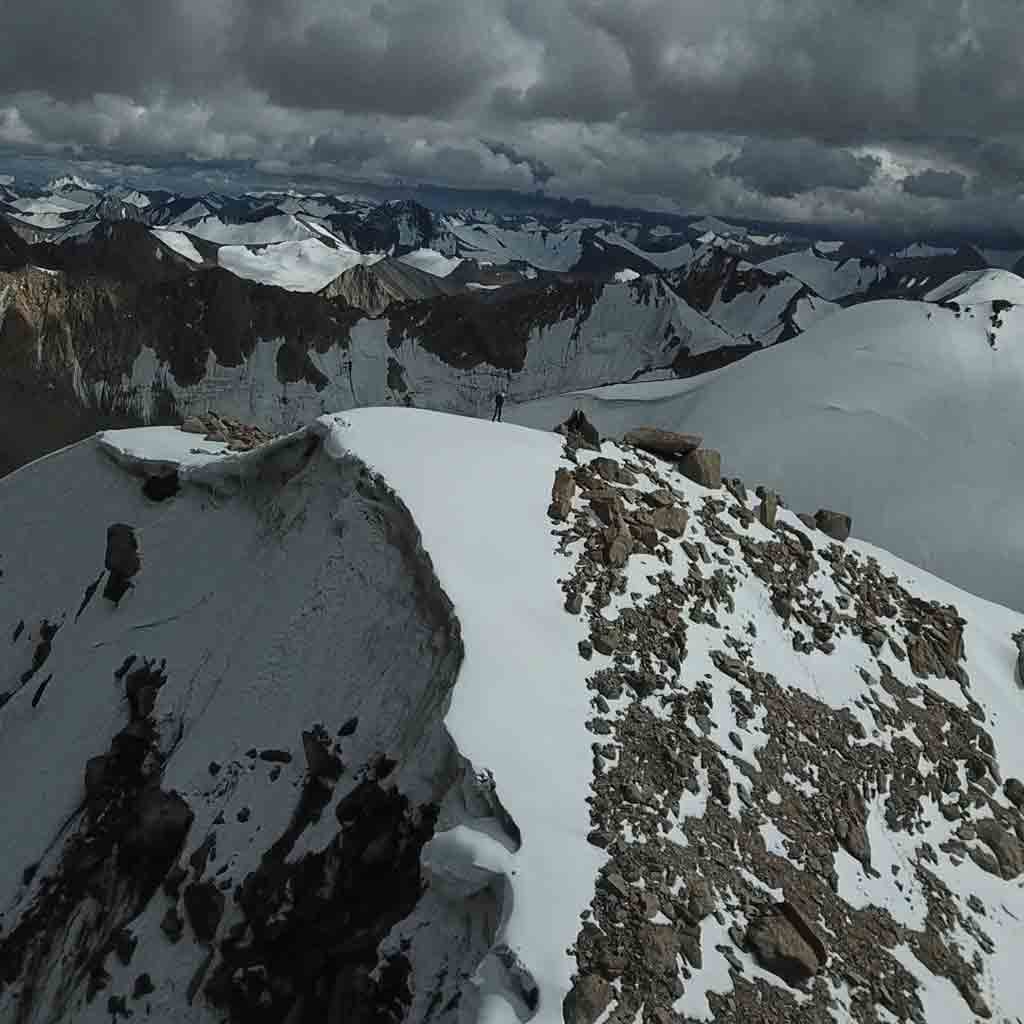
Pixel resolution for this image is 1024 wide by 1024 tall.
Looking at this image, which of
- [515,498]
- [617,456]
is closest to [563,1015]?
[515,498]

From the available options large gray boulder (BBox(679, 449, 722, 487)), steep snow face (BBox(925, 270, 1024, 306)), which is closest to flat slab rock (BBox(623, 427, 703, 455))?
large gray boulder (BBox(679, 449, 722, 487))

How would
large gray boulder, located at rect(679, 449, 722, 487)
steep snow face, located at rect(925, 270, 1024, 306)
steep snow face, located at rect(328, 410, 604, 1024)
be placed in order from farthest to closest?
steep snow face, located at rect(925, 270, 1024, 306), large gray boulder, located at rect(679, 449, 722, 487), steep snow face, located at rect(328, 410, 604, 1024)

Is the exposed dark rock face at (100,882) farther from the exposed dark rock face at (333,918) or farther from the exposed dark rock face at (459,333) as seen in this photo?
the exposed dark rock face at (459,333)

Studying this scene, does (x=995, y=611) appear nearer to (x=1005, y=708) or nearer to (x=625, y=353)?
(x=1005, y=708)

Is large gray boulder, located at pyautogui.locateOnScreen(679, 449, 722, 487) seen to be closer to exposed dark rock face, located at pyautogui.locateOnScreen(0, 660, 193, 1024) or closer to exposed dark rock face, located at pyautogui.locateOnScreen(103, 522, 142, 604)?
exposed dark rock face, located at pyautogui.locateOnScreen(0, 660, 193, 1024)

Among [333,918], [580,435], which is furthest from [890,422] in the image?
[333,918]

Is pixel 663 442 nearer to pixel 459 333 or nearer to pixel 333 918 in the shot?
pixel 333 918

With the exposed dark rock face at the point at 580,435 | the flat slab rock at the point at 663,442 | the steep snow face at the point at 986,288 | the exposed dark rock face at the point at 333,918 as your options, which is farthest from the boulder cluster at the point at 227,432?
the steep snow face at the point at 986,288
